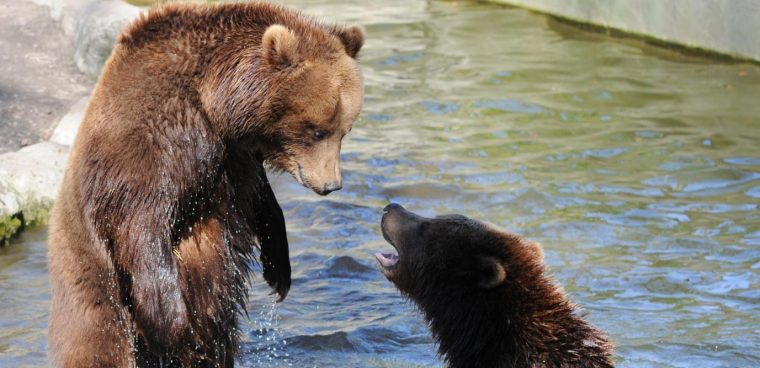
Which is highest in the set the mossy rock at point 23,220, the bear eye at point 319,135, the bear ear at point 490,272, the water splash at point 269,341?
the bear eye at point 319,135

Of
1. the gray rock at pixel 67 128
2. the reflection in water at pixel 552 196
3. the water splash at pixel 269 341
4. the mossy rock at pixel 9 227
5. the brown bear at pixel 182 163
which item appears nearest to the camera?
the brown bear at pixel 182 163

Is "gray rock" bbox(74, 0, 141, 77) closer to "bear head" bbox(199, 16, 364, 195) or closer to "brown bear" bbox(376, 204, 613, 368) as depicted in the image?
"bear head" bbox(199, 16, 364, 195)

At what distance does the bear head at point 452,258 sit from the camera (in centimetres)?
588

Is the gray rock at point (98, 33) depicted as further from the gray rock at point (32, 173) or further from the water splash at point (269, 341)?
the water splash at point (269, 341)

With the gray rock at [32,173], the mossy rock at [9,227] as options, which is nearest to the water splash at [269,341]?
the gray rock at [32,173]

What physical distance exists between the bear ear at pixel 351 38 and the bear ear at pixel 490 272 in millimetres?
1393

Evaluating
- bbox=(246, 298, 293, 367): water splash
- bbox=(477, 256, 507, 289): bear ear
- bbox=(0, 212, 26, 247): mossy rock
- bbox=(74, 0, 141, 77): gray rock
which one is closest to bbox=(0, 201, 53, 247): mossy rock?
bbox=(0, 212, 26, 247): mossy rock

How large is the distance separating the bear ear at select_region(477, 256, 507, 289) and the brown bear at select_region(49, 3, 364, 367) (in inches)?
34.0

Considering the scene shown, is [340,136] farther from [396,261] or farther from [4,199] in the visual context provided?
[4,199]

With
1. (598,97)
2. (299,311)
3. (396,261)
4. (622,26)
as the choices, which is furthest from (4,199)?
(622,26)

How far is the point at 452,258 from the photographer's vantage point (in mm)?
6164

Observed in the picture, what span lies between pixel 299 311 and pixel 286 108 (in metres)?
2.84

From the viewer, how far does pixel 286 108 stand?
5887 mm

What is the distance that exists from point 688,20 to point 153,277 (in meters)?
10.2
